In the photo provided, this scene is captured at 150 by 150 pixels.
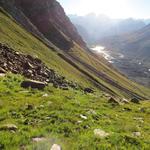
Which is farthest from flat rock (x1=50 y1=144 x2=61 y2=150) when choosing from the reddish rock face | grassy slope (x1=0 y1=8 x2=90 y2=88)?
the reddish rock face

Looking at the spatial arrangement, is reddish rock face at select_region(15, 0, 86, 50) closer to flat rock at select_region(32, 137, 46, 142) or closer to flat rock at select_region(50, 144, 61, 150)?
flat rock at select_region(32, 137, 46, 142)

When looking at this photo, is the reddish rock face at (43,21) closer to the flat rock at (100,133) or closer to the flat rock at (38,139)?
the flat rock at (100,133)

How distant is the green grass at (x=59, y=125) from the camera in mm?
16516

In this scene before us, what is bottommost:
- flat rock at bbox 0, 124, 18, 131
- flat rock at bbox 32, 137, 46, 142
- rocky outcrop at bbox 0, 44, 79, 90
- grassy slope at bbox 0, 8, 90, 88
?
flat rock at bbox 32, 137, 46, 142

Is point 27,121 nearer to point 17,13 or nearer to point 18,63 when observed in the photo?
point 18,63

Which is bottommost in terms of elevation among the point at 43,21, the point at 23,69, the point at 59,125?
the point at 59,125

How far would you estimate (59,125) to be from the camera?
19188 mm

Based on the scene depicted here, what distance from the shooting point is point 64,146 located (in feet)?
52.9

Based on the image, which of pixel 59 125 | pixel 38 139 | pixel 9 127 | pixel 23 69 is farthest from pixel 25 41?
pixel 38 139

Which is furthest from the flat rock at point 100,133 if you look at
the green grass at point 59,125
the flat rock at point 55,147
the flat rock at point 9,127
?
the flat rock at point 9,127

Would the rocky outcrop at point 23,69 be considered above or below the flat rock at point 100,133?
above

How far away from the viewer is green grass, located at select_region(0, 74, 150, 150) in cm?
1652

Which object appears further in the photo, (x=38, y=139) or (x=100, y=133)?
(x=100, y=133)

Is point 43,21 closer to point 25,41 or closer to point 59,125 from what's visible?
point 25,41
